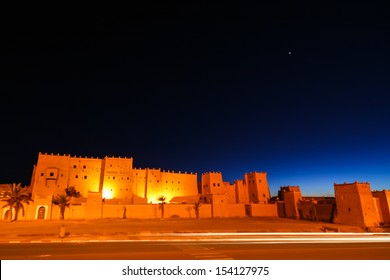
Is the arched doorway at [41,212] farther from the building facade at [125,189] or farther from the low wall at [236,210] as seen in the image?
the low wall at [236,210]

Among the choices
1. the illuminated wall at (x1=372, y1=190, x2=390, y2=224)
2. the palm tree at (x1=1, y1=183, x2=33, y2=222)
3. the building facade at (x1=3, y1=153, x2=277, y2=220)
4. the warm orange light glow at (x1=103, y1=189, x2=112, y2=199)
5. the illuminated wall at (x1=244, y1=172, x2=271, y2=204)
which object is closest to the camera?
the palm tree at (x1=1, y1=183, x2=33, y2=222)

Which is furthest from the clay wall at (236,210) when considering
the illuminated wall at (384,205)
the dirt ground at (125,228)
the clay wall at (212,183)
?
the illuminated wall at (384,205)

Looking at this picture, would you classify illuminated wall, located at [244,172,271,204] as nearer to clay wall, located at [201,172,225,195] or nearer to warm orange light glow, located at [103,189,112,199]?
clay wall, located at [201,172,225,195]

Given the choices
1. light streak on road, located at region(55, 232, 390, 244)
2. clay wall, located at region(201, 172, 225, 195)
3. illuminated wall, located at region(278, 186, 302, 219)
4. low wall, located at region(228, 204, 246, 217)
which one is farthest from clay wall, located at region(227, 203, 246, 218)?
light streak on road, located at region(55, 232, 390, 244)

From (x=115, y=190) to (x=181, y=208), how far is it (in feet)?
54.5

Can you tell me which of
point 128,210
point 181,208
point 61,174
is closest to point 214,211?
point 181,208

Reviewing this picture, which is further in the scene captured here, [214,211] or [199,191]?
[199,191]

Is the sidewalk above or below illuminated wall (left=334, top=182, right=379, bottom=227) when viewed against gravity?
below

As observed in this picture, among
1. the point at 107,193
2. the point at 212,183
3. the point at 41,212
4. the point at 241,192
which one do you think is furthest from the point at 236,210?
the point at 41,212

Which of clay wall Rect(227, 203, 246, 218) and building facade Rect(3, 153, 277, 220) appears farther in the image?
clay wall Rect(227, 203, 246, 218)

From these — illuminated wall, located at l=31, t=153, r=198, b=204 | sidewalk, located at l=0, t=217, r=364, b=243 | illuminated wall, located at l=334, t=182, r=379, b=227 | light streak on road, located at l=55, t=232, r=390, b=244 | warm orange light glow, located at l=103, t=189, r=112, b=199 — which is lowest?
light streak on road, located at l=55, t=232, r=390, b=244
